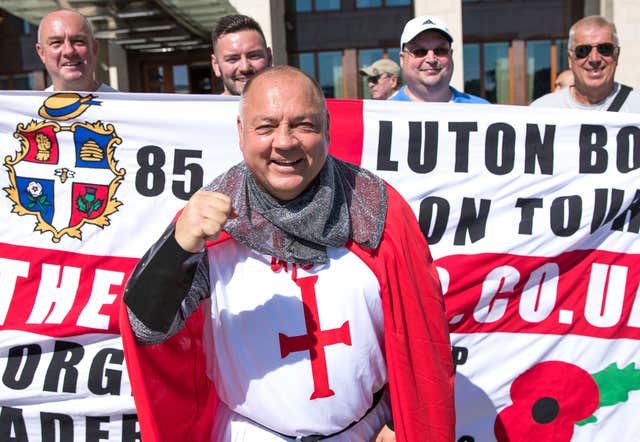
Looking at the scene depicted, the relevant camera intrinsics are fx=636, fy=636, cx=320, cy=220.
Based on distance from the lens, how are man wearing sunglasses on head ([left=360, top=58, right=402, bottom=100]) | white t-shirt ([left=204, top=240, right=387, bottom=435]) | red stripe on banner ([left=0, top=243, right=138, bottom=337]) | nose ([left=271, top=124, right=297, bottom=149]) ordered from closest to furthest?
nose ([left=271, top=124, right=297, bottom=149]), white t-shirt ([left=204, top=240, right=387, bottom=435]), red stripe on banner ([left=0, top=243, right=138, bottom=337]), man wearing sunglasses on head ([left=360, top=58, right=402, bottom=100])

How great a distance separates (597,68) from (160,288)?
2.81m

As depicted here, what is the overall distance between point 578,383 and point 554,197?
0.85 metres

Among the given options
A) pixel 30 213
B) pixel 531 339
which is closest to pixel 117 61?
pixel 30 213

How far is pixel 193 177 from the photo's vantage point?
2896 mm

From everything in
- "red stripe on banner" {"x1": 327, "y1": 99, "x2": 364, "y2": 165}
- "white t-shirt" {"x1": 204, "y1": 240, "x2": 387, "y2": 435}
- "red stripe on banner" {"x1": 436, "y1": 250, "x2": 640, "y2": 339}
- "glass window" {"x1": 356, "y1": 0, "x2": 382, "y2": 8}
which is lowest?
"red stripe on banner" {"x1": 436, "y1": 250, "x2": 640, "y2": 339}

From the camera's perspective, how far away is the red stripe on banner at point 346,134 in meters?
2.93

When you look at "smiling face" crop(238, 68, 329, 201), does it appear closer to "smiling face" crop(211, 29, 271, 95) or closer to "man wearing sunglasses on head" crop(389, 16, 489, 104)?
"smiling face" crop(211, 29, 271, 95)

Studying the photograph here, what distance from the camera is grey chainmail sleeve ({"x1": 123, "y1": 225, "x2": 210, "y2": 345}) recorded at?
1.53m

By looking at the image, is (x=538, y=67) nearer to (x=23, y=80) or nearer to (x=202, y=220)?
(x=23, y=80)

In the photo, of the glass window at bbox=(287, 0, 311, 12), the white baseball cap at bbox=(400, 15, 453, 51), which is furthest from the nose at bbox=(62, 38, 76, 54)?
the glass window at bbox=(287, 0, 311, 12)

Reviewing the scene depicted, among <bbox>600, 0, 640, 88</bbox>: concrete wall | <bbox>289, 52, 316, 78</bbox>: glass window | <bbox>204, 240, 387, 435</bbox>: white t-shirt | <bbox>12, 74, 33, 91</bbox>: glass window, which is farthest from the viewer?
<bbox>12, 74, 33, 91</bbox>: glass window

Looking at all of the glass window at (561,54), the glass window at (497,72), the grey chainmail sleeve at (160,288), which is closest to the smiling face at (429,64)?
the grey chainmail sleeve at (160,288)

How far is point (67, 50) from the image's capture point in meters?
3.34

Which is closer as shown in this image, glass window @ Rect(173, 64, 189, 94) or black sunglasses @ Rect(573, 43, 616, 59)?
black sunglasses @ Rect(573, 43, 616, 59)
